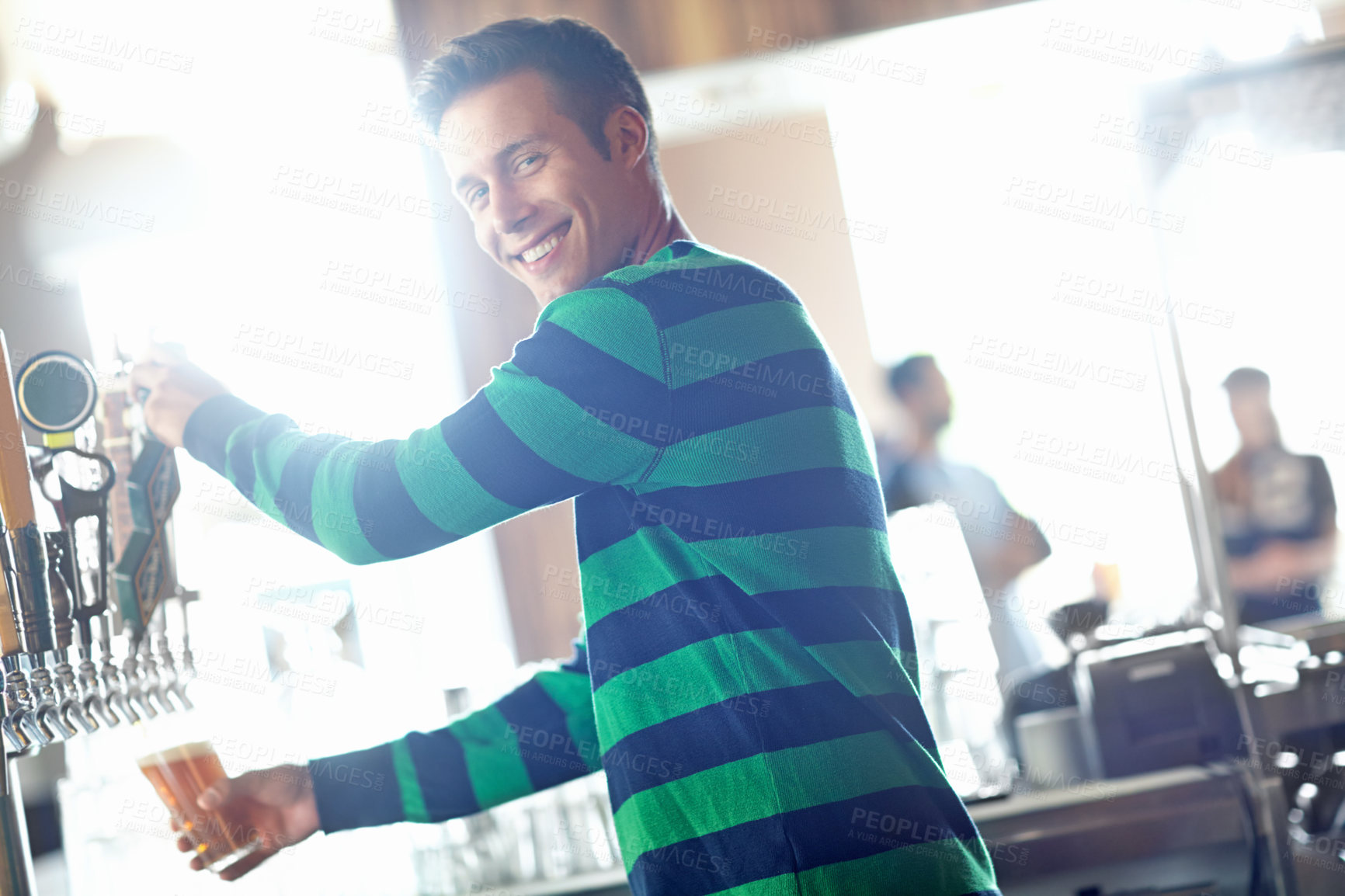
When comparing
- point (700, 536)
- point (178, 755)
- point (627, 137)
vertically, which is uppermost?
point (627, 137)

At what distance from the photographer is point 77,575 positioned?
0.93 metres

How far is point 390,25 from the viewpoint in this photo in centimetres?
266

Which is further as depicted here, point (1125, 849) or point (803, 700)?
point (1125, 849)

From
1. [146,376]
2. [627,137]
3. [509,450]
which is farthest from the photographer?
[627,137]

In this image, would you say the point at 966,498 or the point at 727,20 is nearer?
the point at 727,20

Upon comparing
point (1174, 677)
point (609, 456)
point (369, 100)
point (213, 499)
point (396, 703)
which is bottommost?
point (1174, 677)

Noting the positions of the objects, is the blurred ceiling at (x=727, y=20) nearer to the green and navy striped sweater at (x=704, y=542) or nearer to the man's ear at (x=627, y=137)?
the man's ear at (x=627, y=137)

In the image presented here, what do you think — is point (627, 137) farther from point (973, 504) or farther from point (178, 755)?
point (973, 504)

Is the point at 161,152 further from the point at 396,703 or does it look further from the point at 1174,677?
the point at 1174,677

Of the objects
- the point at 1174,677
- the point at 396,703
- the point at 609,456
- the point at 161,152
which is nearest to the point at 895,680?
the point at 609,456

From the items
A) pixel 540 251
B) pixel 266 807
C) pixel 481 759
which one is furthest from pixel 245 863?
pixel 540 251

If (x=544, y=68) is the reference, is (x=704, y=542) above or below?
below

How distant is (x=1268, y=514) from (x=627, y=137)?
81.5 inches

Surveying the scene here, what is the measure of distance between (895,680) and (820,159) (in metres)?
3.73
